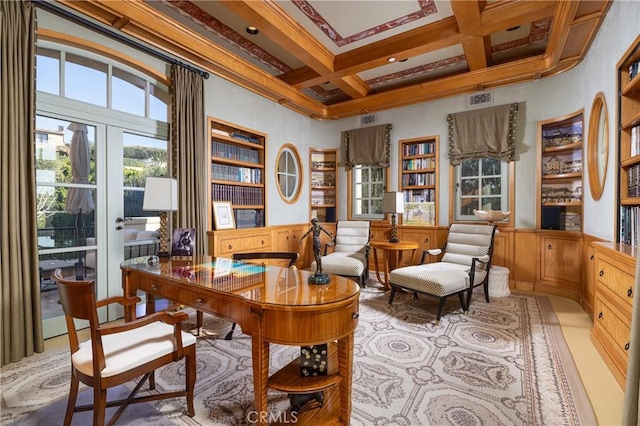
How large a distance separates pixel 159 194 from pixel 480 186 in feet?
14.7

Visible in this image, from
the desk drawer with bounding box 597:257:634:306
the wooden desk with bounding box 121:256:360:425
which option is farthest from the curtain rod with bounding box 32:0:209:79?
the desk drawer with bounding box 597:257:634:306

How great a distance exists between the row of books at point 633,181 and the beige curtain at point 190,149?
421 centimetres

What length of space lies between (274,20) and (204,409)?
3449 mm

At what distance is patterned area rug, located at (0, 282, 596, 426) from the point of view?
1.73 m

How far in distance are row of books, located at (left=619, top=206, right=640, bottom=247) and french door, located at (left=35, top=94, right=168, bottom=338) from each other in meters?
4.55

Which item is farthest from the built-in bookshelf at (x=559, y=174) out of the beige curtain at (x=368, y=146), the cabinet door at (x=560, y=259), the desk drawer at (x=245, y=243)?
the desk drawer at (x=245, y=243)

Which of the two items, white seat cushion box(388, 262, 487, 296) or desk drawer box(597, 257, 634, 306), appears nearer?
desk drawer box(597, 257, 634, 306)

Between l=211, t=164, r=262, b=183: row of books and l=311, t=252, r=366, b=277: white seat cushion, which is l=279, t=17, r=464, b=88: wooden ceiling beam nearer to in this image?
l=211, t=164, r=262, b=183: row of books

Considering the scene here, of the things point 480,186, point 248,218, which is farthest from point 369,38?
point 248,218

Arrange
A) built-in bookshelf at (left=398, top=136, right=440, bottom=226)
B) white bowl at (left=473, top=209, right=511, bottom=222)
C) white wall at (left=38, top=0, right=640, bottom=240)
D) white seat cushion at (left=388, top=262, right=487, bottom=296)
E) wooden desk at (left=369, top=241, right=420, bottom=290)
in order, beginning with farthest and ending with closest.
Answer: built-in bookshelf at (left=398, top=136, right=440, bottom=226) < white bowl at (left=473, top=209, right=511, bottom=222) < wooden desk at (left=369, top=241, right=420, bottom=290) < white seat cushion at (left=388, top=262, right=487, bottom=296) < white wall at (left=38, top=0, right=640, bottom=240)

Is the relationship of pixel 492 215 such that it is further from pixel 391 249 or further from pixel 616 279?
pixel 616 279

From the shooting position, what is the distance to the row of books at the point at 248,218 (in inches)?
175

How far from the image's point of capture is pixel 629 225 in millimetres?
2357

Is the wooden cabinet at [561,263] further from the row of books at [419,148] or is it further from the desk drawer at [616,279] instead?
the row of books at [419,148]
